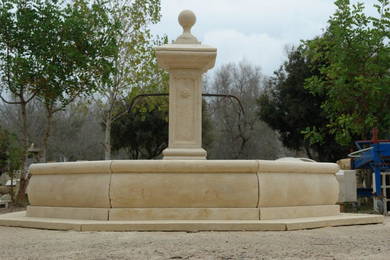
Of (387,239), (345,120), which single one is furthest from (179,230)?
(345,120)

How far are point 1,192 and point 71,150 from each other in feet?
76.1

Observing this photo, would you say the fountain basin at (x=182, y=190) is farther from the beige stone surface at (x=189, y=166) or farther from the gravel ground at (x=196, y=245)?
the gravel ground at (x=196, y=245)

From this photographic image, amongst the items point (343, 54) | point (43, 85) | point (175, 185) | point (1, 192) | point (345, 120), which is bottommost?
point (1, 192)

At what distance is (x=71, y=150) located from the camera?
1731 inches

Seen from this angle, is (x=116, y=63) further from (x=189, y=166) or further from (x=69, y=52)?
(x=189, y=166)

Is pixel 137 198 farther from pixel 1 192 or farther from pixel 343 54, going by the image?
pixel 1 192

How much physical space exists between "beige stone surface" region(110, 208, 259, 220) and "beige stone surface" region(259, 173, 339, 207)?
0.32m

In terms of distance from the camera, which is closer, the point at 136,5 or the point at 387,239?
the point at 387,239

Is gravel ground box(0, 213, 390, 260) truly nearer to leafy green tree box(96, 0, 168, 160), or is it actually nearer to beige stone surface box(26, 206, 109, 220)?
beige stone surface box(26, 206, 109, 220)

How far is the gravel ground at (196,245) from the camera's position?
15.8ft

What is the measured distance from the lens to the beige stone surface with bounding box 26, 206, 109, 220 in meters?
7.00

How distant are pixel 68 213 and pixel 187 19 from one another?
14.3 ft

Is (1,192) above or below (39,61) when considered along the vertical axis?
below

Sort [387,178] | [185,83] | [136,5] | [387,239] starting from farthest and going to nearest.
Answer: [136,5]
[387,178]
[185,83]
[387,239]
